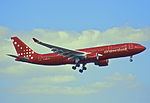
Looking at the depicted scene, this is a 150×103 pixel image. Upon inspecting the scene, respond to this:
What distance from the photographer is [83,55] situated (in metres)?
71.2

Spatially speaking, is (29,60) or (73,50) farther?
(29,60)

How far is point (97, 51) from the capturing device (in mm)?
70938

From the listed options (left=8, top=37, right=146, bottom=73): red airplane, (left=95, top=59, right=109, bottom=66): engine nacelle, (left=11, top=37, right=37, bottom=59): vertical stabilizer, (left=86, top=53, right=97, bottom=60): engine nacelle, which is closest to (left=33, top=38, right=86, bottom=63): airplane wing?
(left=8, top=37, right=146, bottom=73): red airplane

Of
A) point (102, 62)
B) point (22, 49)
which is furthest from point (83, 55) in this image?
point (22, 49)

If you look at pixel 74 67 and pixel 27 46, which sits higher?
pixel 27 46

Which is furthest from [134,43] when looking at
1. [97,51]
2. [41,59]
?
[41,59]

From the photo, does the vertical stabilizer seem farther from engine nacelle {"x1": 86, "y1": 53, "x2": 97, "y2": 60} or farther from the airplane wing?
engine nacelle {"x1": 86, "y1": 53, "x2": 97, "y2": 60}

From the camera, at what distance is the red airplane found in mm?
69688

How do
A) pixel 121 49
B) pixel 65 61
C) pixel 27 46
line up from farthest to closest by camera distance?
1. pixel 27 46
2. pixel 65 61
3. pixel 121 49

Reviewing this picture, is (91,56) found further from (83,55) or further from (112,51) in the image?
(112,51)

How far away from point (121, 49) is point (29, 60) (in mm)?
22157

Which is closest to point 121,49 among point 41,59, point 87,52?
point 87,52

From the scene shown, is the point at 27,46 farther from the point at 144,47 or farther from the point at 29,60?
the point at 144,47

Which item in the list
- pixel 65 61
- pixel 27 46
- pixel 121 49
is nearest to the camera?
pixel 121 49
